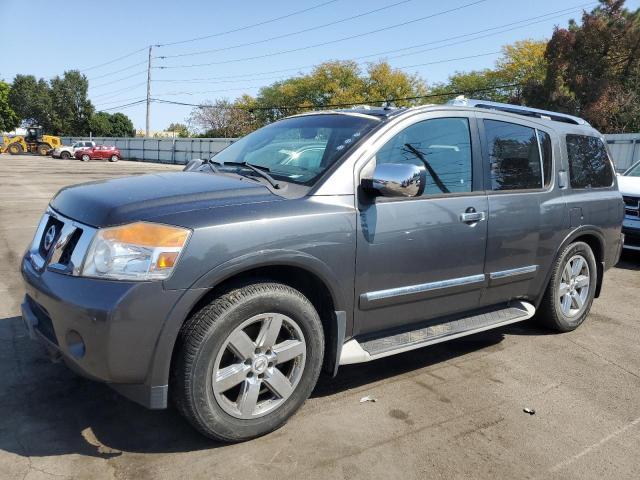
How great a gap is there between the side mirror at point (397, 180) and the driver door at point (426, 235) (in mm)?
156

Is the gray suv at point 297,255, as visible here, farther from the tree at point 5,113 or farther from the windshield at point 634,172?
the tree at point 5,113

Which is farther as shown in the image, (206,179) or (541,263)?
(541,263)

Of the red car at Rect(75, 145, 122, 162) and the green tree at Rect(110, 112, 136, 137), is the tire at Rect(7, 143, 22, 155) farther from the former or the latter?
the green tree at Rect(110, 112, 136, 137)

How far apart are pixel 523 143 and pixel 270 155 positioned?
198cm

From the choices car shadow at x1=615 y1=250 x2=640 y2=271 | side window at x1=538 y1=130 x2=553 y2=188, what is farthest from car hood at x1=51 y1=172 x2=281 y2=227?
car shadow at x1=615 y1=250 x2=640 y2=271

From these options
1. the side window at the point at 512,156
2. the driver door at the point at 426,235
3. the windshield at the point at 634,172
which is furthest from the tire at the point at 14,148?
the driver door at the point at 426,235

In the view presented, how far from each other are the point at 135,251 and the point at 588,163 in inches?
158

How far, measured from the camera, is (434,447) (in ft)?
9.36

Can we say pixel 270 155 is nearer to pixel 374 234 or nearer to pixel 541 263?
pixel 374 234

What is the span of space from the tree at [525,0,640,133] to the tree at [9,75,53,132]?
6794 centimetres

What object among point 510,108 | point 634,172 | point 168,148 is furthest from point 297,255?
point 168,148

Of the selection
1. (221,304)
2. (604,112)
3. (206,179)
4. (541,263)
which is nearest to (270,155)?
(206,179)

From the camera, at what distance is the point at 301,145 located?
360 cm

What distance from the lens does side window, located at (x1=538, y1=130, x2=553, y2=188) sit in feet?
14.1
